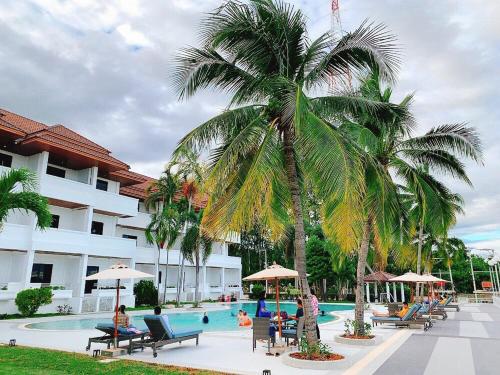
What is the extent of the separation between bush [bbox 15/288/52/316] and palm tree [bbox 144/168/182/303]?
832 centimetres

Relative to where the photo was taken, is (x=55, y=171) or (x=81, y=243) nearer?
(x=81, y=243)

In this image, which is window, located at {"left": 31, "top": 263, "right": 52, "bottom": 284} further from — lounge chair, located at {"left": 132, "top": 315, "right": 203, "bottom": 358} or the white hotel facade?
lounge chair, located at {"left": 132, "top": 315, "right": 203, "bottom": 358}

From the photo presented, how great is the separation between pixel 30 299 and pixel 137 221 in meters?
12.5

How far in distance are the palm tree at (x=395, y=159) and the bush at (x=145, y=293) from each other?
64.1 feet

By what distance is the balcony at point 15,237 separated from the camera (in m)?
20.2

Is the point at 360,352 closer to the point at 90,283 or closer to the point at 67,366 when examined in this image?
the point at 67,366

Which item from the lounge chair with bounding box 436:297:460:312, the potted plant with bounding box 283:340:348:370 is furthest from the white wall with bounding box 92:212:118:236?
the lounge chair with bounding box 436:297:460:312

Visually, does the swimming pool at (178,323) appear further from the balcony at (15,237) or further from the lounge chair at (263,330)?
the lounge chair at (263,330)

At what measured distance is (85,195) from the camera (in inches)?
965

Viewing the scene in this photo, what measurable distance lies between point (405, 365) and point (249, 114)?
23.0 feet

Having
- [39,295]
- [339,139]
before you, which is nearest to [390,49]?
[339,139]

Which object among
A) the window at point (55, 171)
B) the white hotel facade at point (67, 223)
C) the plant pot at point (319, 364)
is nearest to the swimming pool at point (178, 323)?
the white hotel facade at point (67, 223)

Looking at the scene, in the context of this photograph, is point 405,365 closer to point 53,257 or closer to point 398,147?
point 398,147

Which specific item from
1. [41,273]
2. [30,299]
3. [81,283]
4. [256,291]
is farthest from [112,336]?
[256,291]
